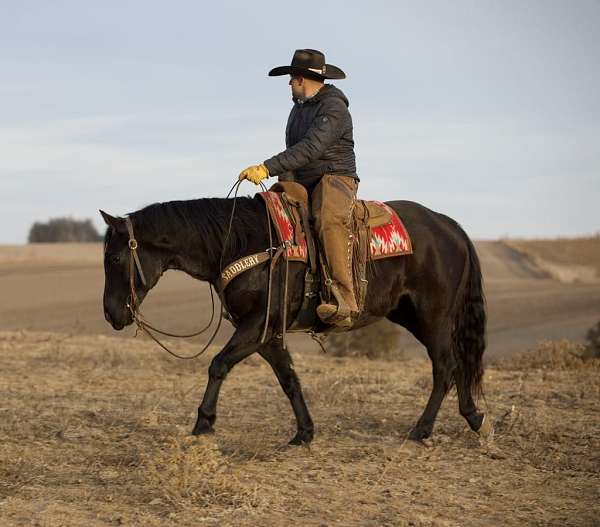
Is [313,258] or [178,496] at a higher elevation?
[313,258]

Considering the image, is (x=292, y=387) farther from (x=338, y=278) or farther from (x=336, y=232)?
(x=336, y=232)

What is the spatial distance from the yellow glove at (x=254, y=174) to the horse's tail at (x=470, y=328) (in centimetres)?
220

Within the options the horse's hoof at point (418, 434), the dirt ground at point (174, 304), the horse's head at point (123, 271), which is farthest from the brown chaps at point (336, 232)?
the dirt ground at point (174, 304)

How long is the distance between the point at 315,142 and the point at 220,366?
1.83 meters

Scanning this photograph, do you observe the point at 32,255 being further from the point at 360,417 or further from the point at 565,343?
the point at 360,417

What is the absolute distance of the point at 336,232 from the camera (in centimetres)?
703

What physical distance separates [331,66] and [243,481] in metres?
3.35

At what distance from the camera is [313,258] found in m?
7.09

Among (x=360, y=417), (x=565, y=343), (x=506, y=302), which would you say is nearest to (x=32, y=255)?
(x=506, y=302)

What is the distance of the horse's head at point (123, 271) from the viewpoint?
6.64m

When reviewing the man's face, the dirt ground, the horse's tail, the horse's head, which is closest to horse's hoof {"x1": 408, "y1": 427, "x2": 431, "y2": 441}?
the horse's tail

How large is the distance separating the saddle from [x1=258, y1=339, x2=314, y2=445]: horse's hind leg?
34cm

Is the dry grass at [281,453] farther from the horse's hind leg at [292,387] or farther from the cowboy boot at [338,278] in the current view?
the cowboy boot at [338,278]

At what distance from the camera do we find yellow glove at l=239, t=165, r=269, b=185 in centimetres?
679
